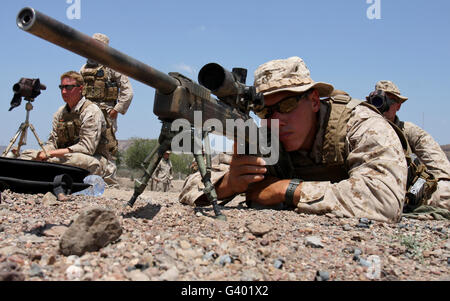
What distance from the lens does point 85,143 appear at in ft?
19.1

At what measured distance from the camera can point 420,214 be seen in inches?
143

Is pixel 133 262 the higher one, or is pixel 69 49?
pixel 69 49

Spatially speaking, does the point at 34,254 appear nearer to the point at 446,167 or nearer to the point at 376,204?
the point at 376,204

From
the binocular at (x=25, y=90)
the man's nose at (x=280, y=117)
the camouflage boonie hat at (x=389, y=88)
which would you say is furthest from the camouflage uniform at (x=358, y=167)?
the camouflage boonie hat at (x=389, y=88)

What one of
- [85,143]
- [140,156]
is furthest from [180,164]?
[85,143]

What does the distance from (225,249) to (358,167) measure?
1657 millimetres

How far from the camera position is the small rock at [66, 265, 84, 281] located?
1483mm

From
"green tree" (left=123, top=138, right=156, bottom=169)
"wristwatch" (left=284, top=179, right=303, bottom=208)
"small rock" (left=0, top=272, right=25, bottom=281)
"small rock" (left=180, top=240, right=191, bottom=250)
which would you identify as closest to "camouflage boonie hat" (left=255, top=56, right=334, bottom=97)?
"wristwatch" (left=284, top=179, right=303, bottom=208)

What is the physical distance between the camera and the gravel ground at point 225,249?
1611mm

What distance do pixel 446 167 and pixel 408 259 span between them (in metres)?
3.33

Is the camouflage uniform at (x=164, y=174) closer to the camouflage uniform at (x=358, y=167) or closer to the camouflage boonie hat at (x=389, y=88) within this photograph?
the camouflage boonie hat at (x=389, y=88)

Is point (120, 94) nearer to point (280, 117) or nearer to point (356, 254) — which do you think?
point (280, 117)
